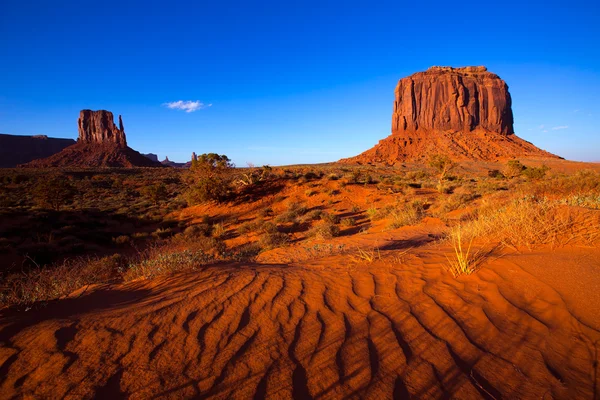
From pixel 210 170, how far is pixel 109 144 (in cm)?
7981

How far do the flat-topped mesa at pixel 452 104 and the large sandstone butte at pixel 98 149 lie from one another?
7827 cm

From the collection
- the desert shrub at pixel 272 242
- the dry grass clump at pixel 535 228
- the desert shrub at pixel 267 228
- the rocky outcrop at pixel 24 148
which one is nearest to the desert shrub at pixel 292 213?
the desert shrub at pixel 267 228

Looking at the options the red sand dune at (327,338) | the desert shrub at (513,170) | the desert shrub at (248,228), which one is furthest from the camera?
the desert shrub at (513,170)

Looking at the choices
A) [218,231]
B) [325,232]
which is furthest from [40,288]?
[218,231]

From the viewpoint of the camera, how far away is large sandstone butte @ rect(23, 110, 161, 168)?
68.8 meters

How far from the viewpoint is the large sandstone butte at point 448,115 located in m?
73.7

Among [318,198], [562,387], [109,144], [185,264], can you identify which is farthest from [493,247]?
[109,144]

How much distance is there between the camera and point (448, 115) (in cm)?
8275

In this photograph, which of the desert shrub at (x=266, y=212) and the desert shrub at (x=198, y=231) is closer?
the desert shrub at (x=198, y=231)

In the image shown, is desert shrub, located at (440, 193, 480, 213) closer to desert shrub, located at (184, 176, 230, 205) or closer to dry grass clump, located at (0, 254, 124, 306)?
dry grass clump, located at (0, 254, 124, 306)

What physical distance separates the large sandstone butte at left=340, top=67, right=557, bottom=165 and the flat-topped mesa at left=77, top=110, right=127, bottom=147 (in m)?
71.9

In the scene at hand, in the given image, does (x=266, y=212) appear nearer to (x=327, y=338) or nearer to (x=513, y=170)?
(x=327, y=338)

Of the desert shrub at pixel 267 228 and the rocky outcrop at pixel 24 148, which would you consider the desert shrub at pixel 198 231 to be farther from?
the rocky outcrop at pixel 24 148

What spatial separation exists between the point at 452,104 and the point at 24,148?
135180 mm
